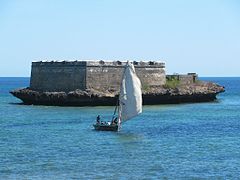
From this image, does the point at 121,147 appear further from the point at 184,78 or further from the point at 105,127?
the point at 184,78

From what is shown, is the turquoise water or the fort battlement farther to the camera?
the fort battlement

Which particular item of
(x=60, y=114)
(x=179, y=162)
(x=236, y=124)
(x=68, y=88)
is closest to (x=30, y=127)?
(x=60, y=114)

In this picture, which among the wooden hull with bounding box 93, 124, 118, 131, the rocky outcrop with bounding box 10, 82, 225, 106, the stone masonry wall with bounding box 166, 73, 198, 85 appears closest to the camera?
the wooden hull with bounding box 93, 124, 118, 131

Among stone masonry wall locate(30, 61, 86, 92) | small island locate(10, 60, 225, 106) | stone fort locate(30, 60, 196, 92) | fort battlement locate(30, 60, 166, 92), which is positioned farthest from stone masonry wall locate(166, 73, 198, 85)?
stone masonry wall locate(30, 61, 86, 92)

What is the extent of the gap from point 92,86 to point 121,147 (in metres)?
28.8

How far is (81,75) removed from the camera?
5872cm

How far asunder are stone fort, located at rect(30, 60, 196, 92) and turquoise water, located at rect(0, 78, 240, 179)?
37.3ft

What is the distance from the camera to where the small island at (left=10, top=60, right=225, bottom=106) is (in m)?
56.3

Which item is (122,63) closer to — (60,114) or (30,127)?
(60,114)

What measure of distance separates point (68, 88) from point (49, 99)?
7.56 feet

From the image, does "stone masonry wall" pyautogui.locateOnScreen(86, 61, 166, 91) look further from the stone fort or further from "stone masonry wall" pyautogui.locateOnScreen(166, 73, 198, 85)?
"stone masonry wall" pyautogui.locateOnScreen(166, 73, 198, 85)

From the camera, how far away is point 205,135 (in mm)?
34750

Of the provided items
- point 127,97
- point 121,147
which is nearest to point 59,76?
point 127,97

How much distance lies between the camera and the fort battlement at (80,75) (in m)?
58.8
